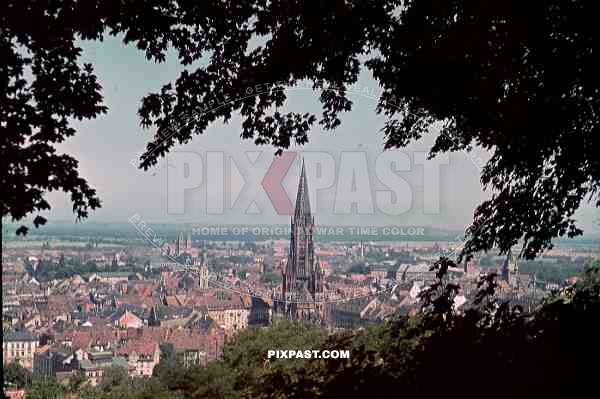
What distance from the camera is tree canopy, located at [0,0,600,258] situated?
3.67 meters

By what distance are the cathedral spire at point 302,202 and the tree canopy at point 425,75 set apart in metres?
0.36

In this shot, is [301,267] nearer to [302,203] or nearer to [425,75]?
[302,203]

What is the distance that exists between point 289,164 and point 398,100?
872 mm

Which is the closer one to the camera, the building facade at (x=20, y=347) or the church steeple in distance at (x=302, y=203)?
the building facade at (x=20, y=347)

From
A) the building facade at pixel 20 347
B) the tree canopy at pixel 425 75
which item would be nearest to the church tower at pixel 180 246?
the tree canopy at pixel 425 75

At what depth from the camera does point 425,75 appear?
13.3ft

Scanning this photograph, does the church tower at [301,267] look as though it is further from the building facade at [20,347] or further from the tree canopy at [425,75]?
the building facade at [20,347]

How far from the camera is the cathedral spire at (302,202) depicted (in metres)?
4.47

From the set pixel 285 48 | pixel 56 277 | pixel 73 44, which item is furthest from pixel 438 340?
pixel 73 44

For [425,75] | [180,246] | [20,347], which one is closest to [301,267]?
[180,246]

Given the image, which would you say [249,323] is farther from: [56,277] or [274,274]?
[56,277]

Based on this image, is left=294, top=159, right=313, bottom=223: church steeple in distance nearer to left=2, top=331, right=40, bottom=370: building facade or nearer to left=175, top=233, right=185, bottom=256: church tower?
left=175, top=233, right=185, bottom=256: church tower

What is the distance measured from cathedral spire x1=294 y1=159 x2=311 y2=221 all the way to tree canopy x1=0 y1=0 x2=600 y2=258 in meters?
0.36

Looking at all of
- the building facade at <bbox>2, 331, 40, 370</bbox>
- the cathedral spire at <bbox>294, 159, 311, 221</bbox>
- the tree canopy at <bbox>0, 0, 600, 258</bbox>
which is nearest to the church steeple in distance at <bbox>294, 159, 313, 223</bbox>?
the cathedral spire at <bbox>294, 159, 311, 221</bbox>
